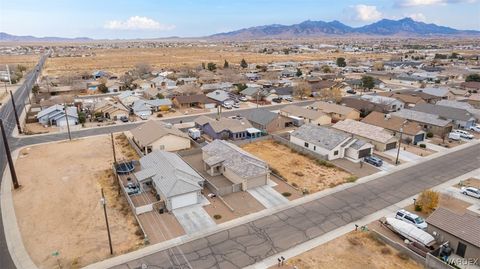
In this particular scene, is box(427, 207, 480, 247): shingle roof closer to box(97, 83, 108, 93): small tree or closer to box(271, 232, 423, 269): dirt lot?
box(271, 232, 423, 269): dirt lot

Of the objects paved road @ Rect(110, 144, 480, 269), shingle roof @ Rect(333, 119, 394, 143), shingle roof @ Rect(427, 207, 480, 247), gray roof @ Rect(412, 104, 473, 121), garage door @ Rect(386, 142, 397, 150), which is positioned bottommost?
paved road @ Rect(110, 144, 480, 269)

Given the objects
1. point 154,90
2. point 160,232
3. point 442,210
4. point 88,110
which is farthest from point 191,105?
point 442,210

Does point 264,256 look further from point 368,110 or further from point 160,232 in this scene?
point 368,110

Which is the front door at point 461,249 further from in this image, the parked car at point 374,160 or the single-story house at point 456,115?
the single-story house at point 456,115

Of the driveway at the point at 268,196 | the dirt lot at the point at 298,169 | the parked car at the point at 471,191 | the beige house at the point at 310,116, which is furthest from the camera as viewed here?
Answer: the beige house at the point at 310,116

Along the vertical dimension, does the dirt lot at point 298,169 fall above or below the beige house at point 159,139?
below

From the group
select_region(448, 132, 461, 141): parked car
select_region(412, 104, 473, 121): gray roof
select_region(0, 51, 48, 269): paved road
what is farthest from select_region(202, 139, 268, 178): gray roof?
select_region(412, 104, 473, 121): gray roof

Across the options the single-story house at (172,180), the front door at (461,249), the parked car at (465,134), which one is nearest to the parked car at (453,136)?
the parked car at (465,134)

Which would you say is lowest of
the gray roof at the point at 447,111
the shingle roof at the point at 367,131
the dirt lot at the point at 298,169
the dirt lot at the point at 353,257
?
the dirt lot at the point at 353,257
